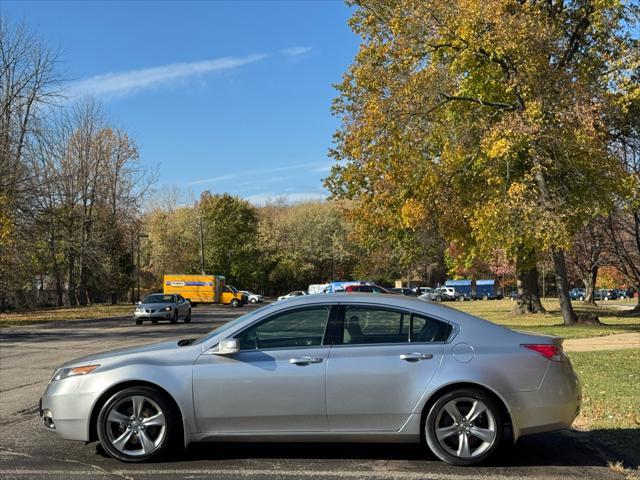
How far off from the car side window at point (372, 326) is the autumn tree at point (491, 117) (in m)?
13.4

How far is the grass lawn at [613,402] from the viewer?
6.32 metres

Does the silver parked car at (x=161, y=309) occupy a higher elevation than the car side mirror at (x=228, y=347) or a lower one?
lower

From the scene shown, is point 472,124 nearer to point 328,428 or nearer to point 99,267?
point 328,428

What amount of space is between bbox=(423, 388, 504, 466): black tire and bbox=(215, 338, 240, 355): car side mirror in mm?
1760

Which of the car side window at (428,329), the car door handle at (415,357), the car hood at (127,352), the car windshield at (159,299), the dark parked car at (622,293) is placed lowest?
the dark parked car at (622,293)

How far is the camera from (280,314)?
5730 mm

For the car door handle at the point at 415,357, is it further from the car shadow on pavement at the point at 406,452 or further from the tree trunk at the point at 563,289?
the tree trunk at the point at 563,289

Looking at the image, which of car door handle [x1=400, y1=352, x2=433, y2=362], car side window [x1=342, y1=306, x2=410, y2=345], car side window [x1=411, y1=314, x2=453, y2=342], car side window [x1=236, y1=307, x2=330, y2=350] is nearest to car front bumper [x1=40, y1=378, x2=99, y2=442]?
car side window [x1=236, y1=307, x2=330, y2=350]

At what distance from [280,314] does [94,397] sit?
1.80m

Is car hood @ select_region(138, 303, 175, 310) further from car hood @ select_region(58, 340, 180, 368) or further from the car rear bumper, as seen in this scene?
the car rear bumper

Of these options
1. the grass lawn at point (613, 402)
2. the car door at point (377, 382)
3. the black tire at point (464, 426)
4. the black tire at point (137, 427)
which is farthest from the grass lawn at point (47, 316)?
the black tire at point (464, 426)

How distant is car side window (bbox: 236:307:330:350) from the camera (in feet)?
18.7

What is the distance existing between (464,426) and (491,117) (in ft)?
60.1

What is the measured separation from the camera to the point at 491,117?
22.1 m
